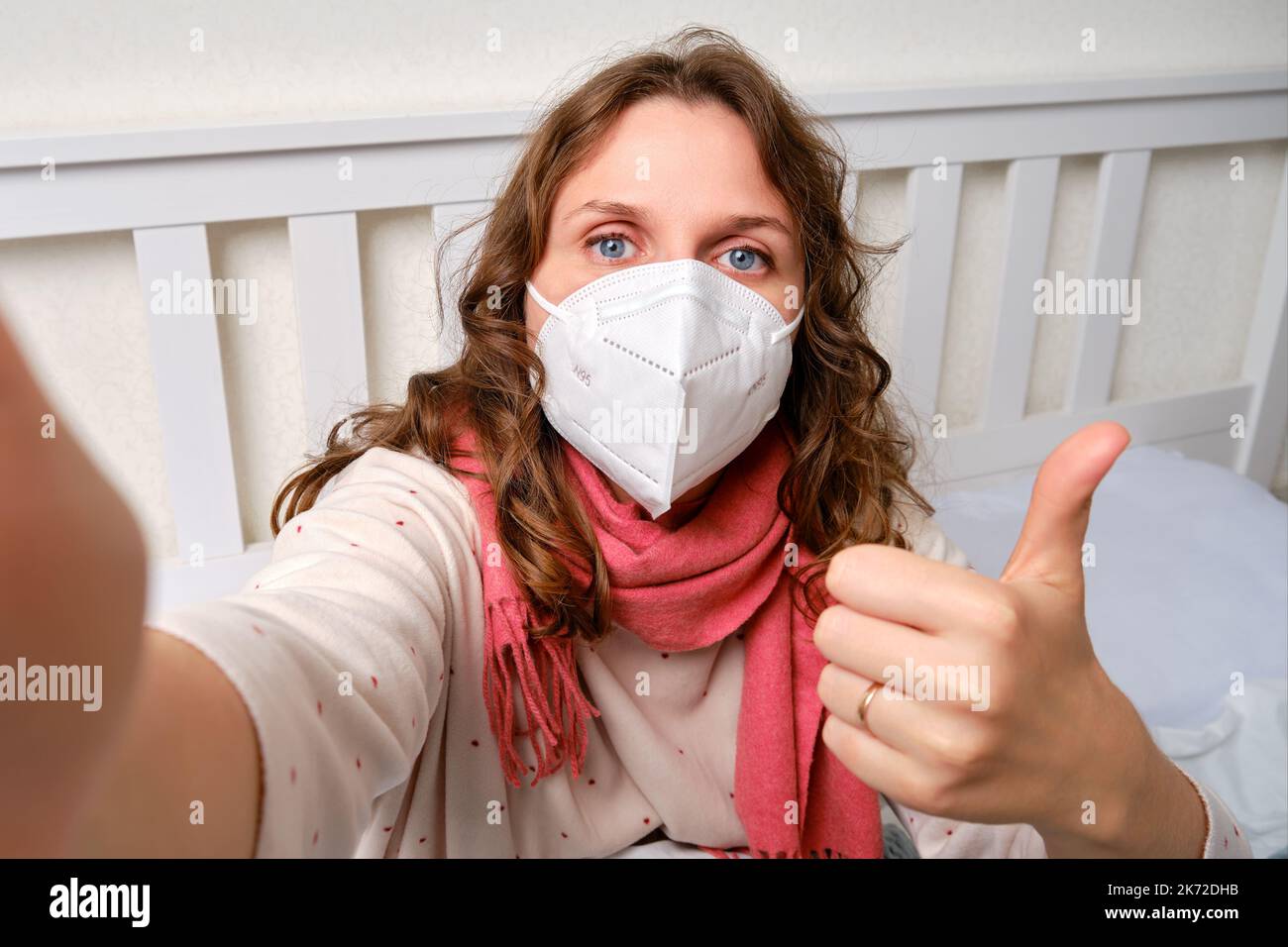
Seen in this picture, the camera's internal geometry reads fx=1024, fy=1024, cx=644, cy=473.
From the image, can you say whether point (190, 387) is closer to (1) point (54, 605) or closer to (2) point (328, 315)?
(2) point (328, 315)

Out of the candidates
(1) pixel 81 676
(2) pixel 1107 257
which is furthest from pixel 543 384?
(2) pixel 1107 257

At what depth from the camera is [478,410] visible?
0.93 m

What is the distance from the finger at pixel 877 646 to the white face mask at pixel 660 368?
0.32 metres

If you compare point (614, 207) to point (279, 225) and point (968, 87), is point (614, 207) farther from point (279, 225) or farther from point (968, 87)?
point (968, 87)

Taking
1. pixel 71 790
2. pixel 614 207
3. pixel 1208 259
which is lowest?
pixel 1208 259

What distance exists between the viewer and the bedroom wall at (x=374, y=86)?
1.15 metres

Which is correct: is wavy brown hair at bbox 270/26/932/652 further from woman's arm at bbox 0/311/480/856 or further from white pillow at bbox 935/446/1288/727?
white pillow at bbox 935/446/1288/727

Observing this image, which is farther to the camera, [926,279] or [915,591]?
[926,279]

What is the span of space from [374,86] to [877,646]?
1.05 meters

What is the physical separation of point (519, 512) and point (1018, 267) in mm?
1179

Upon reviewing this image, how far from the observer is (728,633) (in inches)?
36.9

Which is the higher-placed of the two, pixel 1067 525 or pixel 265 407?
pixel 1067 525

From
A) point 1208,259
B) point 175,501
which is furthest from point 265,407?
point 1208,259

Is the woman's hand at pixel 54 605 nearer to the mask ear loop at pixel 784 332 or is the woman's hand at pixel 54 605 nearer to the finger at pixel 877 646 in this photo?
the finger at pixel 877 646
